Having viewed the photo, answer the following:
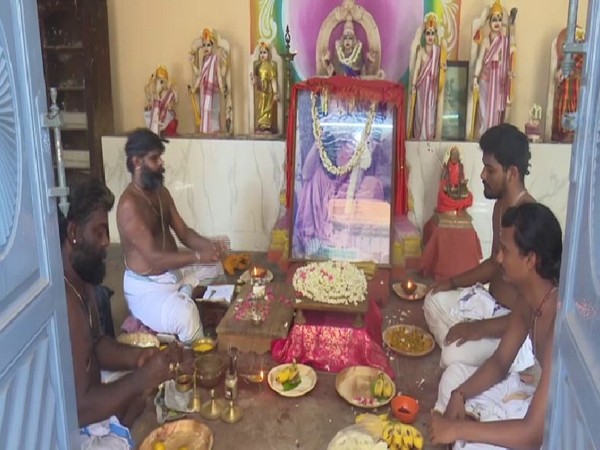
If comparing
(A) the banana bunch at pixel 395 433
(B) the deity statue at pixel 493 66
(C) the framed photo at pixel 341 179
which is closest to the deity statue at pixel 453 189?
(B) the deity statue at pixel 493 66

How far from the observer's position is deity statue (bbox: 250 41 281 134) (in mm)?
5449

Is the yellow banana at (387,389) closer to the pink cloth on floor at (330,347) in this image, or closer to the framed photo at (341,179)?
the pink cloth on floor at (330,347)

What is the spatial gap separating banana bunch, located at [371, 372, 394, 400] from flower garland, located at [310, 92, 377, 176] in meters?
2.05

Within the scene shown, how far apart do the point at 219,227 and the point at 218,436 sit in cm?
317

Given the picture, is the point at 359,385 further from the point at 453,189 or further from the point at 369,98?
the point at 453,189

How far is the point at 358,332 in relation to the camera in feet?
11.3

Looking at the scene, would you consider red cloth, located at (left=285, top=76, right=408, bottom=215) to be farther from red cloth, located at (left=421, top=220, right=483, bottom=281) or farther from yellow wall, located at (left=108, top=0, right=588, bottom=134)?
yellow wall, located at (left=108, top=0, right=588, bottom=134)

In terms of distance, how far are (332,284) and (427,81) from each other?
8.40ft

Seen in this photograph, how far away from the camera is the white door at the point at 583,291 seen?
1.16m

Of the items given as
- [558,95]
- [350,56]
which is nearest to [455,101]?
[558,95]

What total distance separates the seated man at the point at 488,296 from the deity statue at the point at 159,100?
10.3 feet

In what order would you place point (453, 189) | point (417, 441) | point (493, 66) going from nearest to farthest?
point (417, 441) < point (453, 189) < point (493, 66)

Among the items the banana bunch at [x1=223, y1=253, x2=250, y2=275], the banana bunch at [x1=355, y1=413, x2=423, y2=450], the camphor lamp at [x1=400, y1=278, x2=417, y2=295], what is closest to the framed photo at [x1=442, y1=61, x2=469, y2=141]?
the camphor lamp at [x1=400, y1=278, x2=417, y2=295]

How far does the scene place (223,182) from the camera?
5.71m
